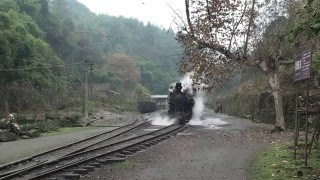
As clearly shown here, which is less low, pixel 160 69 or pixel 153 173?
pixel 160 69

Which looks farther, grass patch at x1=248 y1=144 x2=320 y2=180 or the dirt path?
the dirt path

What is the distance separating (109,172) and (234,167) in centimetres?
345

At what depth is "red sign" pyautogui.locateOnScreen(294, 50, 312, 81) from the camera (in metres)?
10.5

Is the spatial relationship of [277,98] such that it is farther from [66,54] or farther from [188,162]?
[66,54]

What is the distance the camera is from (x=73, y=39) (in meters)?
87.3

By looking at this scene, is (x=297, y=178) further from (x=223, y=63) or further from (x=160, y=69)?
(x=160, y=69)

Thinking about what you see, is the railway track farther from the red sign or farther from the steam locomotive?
the steam locomotive

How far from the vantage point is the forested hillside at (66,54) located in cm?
3903

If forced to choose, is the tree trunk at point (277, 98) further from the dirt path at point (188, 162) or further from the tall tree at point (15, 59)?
the tall tree at point (15, 59)

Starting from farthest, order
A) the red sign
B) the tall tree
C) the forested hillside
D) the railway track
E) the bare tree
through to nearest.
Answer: the forested hillside
the tall tree
the bare tree
the red sign
the railway track

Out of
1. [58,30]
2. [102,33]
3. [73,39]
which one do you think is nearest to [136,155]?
[58,30]

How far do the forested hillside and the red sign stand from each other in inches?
553

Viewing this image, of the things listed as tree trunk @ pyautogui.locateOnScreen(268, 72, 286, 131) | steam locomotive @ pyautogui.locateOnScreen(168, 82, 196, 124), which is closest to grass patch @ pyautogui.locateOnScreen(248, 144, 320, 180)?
tree trunk @ pyautogui.locateOnScreen(268, 72, 286, 131)

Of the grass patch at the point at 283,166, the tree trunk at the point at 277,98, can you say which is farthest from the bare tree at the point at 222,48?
the grass patch at the point at 283,166
